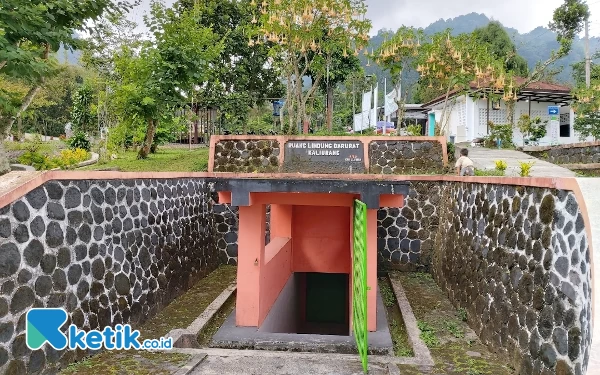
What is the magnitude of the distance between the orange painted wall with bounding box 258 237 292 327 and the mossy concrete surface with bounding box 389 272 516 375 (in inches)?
105

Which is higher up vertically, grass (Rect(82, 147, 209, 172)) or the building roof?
the building roof

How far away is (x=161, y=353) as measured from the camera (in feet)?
19.0

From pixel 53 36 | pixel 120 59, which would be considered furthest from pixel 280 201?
pixel 120 59

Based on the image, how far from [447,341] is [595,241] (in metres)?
3.38

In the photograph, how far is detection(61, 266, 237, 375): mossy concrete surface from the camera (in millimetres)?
5105

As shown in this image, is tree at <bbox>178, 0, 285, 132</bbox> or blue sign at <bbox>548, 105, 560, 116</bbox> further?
blue sign at <bbox>548, 105, 560, 116</bbox>

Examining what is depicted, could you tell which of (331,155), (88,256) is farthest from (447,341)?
(331,155)

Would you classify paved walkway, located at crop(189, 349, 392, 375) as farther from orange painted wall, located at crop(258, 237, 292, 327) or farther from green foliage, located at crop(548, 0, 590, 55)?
green foliage, located at crop(548, 0, 590, 55)

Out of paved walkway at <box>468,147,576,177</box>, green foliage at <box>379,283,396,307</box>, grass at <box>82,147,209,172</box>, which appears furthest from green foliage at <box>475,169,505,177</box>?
grass at <box>82,147,209,172</box>

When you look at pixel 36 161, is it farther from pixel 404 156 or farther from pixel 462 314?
pixel 462 314

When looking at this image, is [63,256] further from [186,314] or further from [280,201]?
[280,201]

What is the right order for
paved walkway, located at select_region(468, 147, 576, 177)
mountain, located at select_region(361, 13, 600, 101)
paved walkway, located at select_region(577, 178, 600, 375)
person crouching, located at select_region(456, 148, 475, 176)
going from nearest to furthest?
paved walkway, located at select_region(577, 178, 600, 375) → person crouching, located at select_region(456, 148, 475, 176) → paved walkway, located at select_region(468, 147, 576, 177) → mountain, located at select_region(361, 13, 600, 101)

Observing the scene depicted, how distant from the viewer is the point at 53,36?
7691 mm

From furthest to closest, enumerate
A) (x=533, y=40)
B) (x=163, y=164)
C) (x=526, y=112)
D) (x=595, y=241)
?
(x=533, y=40) < (x=526, y=112) < (x=163, y=164) < (x=595, y=241)
